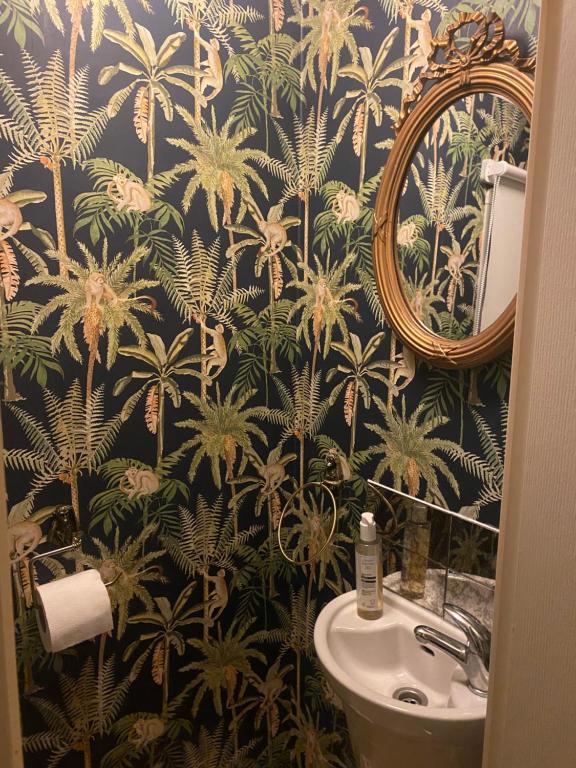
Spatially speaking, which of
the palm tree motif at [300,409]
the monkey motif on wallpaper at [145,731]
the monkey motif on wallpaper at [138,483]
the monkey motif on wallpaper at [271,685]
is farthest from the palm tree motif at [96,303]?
the monkey motif on wallpaper at [271,685]

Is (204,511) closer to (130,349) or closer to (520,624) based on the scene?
(130,349)

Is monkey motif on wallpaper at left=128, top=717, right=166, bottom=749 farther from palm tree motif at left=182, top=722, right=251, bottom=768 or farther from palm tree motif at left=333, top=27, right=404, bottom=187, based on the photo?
palm tree motif at left=333, top=27, right=404, bottom=187

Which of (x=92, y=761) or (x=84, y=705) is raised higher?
(x=84, y=705)

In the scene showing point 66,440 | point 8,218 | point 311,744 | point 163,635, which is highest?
point 8,218

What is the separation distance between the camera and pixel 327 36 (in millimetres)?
1511

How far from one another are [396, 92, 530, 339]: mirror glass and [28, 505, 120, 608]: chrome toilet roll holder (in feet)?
3.20

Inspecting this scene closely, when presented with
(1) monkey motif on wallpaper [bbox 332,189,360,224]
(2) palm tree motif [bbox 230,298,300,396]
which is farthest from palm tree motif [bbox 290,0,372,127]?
(2) palm tree motif [bbox 230,298,300,396]

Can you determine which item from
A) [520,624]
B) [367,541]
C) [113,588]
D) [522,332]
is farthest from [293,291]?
[520,624]

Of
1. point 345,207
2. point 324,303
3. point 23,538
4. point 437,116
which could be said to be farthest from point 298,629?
point 437,116

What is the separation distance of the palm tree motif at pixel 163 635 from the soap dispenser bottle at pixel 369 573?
0.51 meters

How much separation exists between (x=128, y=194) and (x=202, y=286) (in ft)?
0.97

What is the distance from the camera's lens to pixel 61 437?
4.43ft

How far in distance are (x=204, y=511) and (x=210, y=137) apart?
102cm

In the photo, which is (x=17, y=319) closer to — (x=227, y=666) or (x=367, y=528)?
(x=367, y=528)
